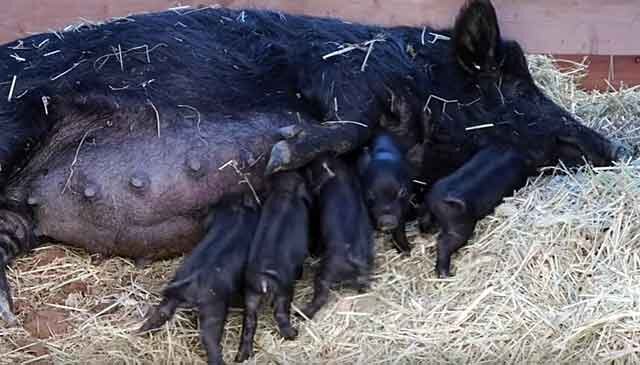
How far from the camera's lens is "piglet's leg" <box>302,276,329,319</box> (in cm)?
313

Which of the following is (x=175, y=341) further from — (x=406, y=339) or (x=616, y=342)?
(x=616, y=342)

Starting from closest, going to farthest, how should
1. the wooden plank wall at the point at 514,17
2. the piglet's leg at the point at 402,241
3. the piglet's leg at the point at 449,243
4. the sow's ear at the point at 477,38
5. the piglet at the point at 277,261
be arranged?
the piglet at the point at 277,261
the piglet's leg at the point at 449,243
the piglet's leg at the point at 402,241
the sow's ear at the point at 477,38
the wooden plank wall at the point at 514,17

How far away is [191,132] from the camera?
142 inches

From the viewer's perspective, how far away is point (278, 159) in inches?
133

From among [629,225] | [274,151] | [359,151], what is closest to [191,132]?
[274,151]

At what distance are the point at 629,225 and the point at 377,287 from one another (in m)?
0.83

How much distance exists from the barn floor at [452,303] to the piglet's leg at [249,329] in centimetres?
5

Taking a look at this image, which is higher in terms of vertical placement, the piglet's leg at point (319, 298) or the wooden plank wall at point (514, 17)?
the wooden plank wall at point (514, 17)

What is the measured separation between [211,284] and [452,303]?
2.43ft

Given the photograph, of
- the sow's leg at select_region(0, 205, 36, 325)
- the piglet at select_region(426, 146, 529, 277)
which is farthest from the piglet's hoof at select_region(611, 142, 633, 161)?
the sow's leg at select_region(0, 205, 36, 325)

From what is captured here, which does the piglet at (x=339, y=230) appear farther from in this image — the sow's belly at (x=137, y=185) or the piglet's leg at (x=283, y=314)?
the sow's belly at (x=137, y=185)

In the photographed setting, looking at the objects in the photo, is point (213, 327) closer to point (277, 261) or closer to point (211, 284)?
point (211, 284)

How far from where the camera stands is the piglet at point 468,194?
328cm

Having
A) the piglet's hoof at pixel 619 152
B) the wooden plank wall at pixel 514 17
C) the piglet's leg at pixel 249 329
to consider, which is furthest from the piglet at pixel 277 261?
the wooden plank wall at pixel 514 17
